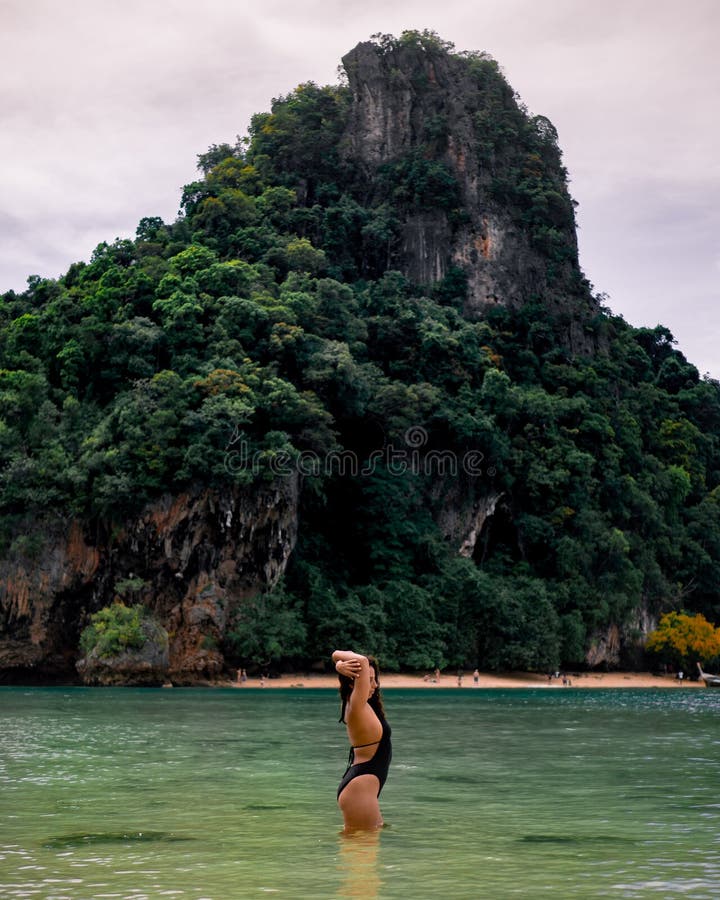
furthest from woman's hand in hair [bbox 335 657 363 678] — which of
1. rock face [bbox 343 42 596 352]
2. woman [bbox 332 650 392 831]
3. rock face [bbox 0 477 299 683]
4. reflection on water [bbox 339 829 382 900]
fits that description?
rock face [bbox 343 42 596 352]

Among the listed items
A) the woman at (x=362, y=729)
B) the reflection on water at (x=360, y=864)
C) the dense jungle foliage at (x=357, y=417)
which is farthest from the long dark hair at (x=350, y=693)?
the dense jungle foliage at (x=357, y=417)

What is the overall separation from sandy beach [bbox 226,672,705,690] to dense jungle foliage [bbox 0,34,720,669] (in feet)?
3.61

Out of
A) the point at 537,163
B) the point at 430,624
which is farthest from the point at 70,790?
the point at 537,163

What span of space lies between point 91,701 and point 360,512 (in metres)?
26.0

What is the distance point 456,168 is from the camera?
77.8 meters

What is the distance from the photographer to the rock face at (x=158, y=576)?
5053 cm

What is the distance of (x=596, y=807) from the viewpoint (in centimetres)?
1270

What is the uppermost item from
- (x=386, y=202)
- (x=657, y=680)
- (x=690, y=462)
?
(x=386, y=202)

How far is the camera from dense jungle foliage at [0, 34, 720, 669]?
5131 centimetres

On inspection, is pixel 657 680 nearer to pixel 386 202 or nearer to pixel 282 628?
pixel 282 628

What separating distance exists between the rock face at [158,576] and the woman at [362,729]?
40991mm

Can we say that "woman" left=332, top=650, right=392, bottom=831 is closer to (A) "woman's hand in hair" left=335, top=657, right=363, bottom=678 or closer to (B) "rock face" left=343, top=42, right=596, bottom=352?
(A) "woman's hand in hair" left=335, top=657, right=363, bottom=678

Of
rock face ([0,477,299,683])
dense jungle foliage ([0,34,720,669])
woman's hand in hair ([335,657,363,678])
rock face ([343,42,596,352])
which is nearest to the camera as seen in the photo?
woman's hand in hair ([335,657,363,678])

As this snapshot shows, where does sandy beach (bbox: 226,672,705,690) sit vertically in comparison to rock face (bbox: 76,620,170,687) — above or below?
below
